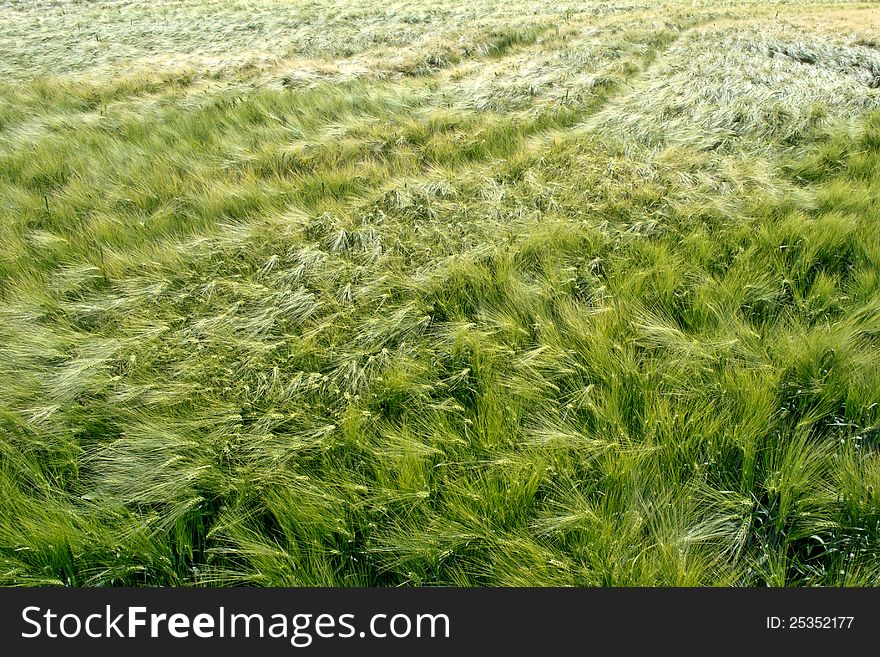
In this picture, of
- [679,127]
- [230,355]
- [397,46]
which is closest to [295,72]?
[397,46]

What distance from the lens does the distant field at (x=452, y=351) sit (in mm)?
1472

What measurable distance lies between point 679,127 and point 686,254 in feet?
9.07

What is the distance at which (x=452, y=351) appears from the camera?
7.18 ft

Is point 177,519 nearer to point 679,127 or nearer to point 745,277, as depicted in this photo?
point 745,277

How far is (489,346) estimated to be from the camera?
7.21ft

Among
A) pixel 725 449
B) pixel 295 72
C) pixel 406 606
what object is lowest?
pixel 406 606

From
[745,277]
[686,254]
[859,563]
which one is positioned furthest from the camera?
[686,254]

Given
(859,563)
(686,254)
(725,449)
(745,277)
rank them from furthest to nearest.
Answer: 1. (686,254)
2. (745,277)
3. (725,449)
4. (859,563)

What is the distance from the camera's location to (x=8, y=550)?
1.47m

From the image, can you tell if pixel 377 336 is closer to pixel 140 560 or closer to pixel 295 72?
pixel 140 560

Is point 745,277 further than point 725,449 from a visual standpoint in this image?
Yes

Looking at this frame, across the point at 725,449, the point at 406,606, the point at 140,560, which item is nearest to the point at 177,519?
the point at 140,560

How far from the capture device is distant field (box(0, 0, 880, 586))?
1472 millimetres

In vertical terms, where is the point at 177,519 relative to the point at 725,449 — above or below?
below
